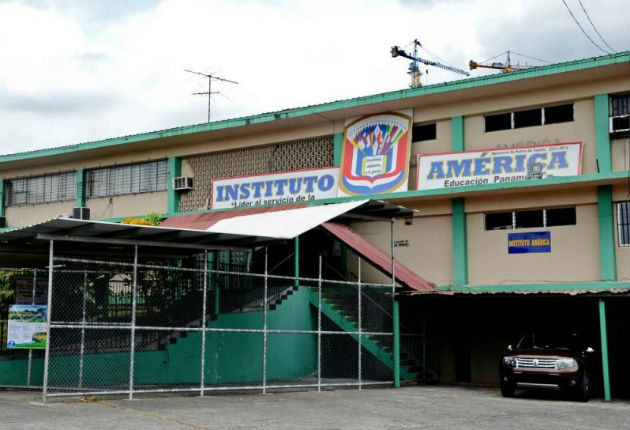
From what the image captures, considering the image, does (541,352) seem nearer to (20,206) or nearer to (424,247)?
(424,247)

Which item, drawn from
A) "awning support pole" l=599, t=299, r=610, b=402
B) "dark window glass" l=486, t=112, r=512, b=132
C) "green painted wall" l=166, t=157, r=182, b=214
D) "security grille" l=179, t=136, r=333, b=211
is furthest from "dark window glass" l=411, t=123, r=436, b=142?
"green painted wall" l=166, t=157, r=182, b=214

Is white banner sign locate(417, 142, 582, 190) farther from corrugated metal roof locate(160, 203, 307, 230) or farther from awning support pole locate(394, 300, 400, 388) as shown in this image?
awning support pole locate(394, 300, 400, 388)

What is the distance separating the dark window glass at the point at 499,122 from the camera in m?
22.2

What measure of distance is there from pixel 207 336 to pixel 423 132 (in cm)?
880

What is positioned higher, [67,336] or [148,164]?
[148,164]

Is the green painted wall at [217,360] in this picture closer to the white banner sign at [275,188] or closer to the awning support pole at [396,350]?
the awning support pole at [396,350]

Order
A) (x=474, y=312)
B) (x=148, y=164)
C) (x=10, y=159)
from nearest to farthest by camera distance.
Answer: (x=474, y=312), (x=148, y=164), (x=10, y=159)

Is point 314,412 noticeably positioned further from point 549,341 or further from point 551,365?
point 549,341

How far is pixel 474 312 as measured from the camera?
2266cm

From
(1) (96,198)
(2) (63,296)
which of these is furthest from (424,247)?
(1) (96,198)

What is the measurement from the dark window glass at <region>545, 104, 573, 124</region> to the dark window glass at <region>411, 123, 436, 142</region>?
328 cm

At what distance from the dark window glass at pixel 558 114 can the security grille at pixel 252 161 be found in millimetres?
6654

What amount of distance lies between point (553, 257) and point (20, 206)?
22006 mm

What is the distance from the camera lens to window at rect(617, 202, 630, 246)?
2022 cm
